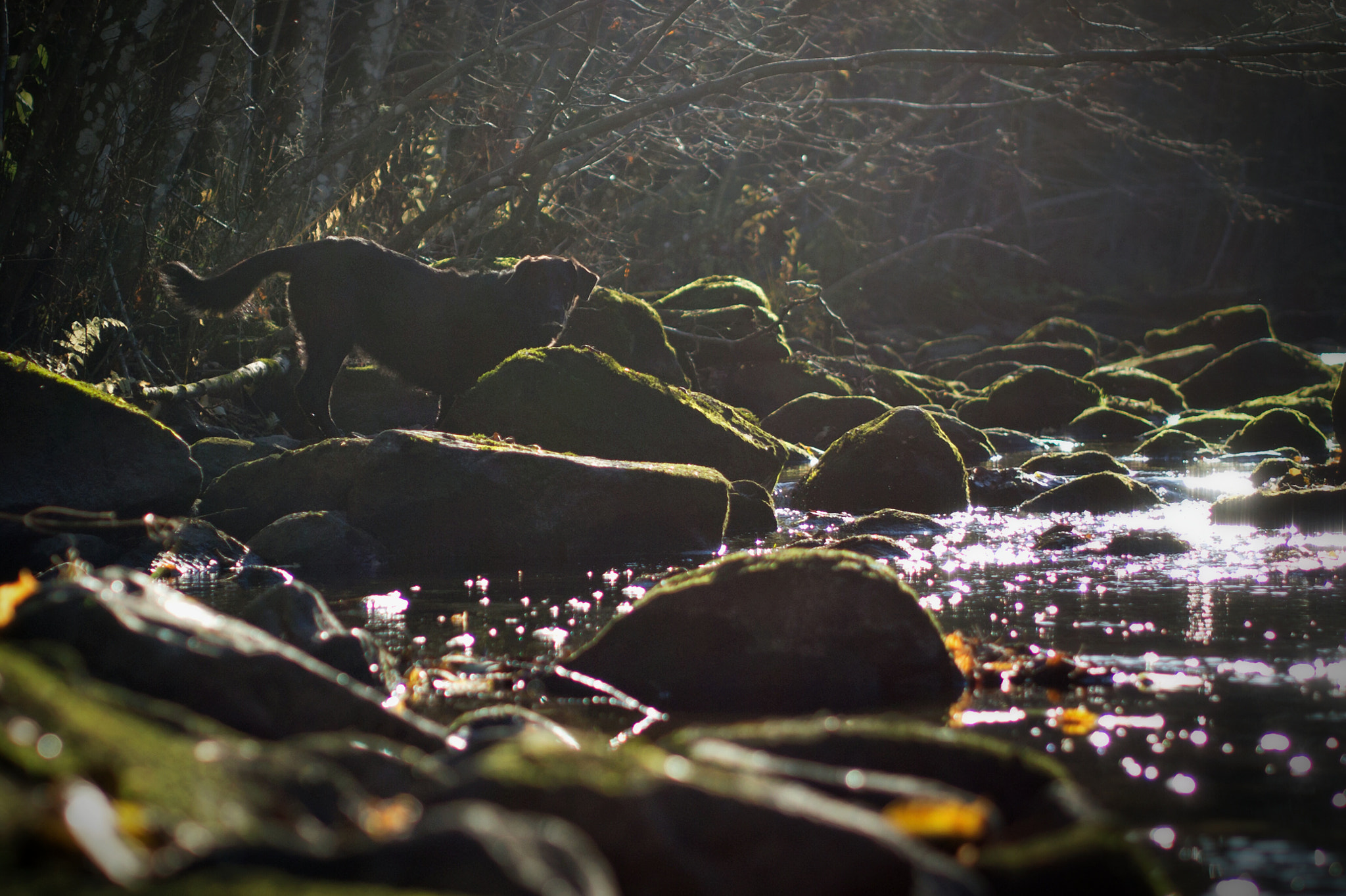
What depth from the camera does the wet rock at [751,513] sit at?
773cm

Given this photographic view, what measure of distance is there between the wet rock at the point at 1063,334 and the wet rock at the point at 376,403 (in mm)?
14895

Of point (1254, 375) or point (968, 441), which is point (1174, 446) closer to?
point (968, 441)

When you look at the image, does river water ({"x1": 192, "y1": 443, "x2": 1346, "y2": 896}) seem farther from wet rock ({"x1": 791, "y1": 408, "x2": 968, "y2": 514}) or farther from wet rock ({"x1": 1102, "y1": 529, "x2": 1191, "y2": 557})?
wet rock ({"x1": 791, "y1": 408, "x2": 968, "y2": 514})

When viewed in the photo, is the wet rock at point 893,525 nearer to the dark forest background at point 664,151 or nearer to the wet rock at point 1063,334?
the dark forest background at point 664,151

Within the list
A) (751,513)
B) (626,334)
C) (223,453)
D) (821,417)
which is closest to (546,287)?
(626,334)

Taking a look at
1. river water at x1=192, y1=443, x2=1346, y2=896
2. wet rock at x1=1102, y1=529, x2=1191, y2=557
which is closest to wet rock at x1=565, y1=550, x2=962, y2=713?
river water at x1=192, y1=443, x2=1346, y2=896

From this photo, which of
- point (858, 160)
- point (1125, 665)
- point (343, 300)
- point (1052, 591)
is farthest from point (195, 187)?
point (858, 160)

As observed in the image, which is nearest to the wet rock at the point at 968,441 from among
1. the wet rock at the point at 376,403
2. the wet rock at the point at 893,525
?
the wet rock at the point at 893,525

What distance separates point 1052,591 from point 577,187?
13.0 metres

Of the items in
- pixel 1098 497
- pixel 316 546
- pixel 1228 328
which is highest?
pixel 1228 328

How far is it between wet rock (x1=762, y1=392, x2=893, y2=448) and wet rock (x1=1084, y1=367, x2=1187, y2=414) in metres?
6.36

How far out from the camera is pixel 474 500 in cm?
656

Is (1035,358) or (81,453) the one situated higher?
(1035,358)

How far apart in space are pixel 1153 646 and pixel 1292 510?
3559mm
